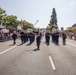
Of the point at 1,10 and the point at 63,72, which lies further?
the point at 1,10

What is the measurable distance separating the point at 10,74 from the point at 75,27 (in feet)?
200

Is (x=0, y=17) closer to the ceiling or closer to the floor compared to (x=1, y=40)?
closer to the ceiling

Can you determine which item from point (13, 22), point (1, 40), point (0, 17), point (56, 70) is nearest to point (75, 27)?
point (13, 22)

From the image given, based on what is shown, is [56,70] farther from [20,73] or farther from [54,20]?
[54,20]

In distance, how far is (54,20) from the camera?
128125 mm

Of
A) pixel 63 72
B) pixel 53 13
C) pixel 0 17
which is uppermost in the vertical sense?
pixel 53 13

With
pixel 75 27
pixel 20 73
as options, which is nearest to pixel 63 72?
pixel 20 73

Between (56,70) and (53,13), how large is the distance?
12095 centimetres

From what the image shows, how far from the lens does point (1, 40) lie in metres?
34.9

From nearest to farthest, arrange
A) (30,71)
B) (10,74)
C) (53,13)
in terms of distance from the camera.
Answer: (10,74) → (30,71) → (53,13)

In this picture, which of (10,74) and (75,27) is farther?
(75,27)

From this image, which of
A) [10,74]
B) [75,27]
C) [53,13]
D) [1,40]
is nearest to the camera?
[10,74]

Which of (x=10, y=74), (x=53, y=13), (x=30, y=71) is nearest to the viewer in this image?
(x=10, y=74)

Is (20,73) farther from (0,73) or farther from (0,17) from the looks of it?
(0,17)
